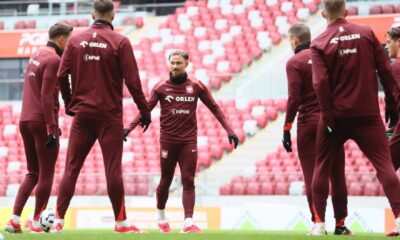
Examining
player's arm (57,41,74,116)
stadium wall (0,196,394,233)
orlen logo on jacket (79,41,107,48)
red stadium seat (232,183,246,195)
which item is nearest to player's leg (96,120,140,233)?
player's arm (57,41,74,116)

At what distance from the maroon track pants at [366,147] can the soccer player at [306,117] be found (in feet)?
2.72

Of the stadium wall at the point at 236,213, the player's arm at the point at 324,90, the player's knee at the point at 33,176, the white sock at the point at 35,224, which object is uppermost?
the player's arm at the point at 324,90

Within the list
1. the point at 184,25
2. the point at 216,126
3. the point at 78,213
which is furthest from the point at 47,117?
the point at 184,25

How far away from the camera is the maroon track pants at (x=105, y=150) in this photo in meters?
10.6

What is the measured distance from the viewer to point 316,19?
32.5m

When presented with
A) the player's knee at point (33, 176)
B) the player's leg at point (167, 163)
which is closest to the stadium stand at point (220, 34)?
the player's leg at point (167, 163)

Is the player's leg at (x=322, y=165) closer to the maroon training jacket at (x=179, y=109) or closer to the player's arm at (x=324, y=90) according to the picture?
the player's arm at (x=324, y=90)

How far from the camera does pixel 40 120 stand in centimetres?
1185

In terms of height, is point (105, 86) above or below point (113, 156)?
above

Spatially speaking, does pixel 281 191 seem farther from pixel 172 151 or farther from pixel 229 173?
pixel 172 151

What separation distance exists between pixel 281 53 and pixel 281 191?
10066 millimetres

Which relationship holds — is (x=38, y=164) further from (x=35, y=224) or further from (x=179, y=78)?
(x=179, y=78)

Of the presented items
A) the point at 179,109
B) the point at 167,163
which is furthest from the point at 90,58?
the point at 167,163

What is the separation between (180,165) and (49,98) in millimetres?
2870
